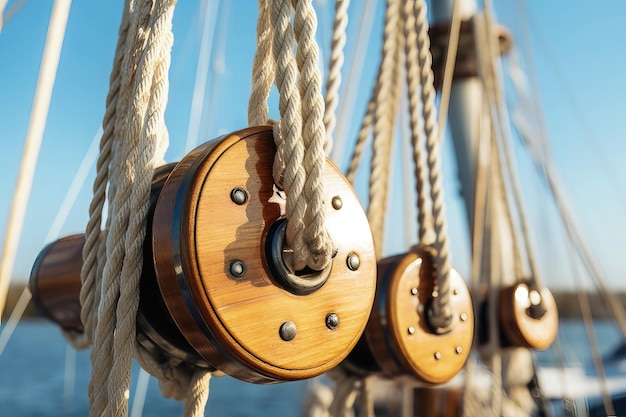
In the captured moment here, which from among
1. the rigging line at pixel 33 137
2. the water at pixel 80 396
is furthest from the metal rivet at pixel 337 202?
the water at pixel 80 396

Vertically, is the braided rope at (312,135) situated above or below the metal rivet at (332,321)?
above

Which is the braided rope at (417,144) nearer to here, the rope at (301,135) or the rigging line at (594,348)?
the rope at (301,135)

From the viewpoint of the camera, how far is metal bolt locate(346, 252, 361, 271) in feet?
1.12

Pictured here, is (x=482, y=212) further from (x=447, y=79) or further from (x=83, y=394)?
Result: (x=83, y=394)

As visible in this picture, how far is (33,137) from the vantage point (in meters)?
0.42

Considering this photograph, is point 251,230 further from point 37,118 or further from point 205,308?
point 37,118

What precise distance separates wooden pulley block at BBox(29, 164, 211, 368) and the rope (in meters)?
0.08

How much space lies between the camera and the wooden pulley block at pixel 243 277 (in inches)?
11.3

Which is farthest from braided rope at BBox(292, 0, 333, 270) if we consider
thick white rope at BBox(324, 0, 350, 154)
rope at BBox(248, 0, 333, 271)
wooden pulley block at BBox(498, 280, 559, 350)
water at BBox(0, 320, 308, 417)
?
water at BBox(0, 320, 308, 417)

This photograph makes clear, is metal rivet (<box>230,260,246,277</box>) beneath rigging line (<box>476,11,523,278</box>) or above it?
beneath

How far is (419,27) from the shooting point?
1.90 ft

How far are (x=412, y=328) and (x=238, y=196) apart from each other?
0.81ft

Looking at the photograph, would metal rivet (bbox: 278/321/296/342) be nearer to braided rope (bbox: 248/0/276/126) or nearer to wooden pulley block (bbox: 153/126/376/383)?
wooden pulley block (bbox: 153/126/376/383)

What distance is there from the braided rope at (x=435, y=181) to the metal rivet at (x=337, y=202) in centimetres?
18
